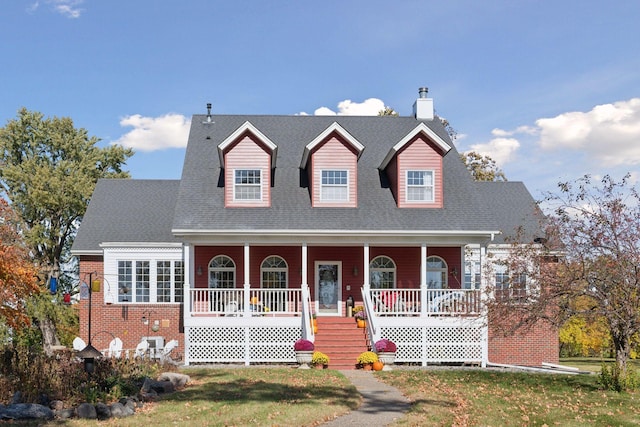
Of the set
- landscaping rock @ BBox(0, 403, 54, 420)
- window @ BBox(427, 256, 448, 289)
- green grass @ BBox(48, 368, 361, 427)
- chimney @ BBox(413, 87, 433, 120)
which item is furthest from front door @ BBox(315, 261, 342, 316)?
landscaping rock @ BBox(0, 403, 54, 420)

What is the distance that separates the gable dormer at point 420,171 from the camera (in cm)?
2230

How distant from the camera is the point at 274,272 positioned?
22.9 meters

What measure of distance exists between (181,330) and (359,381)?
33.8 feet

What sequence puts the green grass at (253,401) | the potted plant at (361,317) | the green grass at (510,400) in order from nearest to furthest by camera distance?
the green grass at (253,401) → the green grass at (510,400) → the potted plant at (361,317)

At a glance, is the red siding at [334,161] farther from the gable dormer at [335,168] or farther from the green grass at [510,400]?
the green grass at [510,400]

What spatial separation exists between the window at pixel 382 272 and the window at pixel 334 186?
2683 millimetres

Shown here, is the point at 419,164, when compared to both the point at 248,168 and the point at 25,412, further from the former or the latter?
the point at 25,412

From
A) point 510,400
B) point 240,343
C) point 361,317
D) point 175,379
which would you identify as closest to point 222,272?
point 240,343

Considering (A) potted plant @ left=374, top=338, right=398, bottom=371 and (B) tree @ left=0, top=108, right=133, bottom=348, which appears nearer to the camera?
(A) potted plant @ left=374, top=338, right=398, bottom=371

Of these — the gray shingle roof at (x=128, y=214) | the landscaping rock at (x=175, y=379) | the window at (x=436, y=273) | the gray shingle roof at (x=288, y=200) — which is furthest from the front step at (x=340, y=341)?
the gray shingle roof at (x=128, y=214)

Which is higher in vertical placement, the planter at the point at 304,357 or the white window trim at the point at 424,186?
the white window trim at the point at 424,186

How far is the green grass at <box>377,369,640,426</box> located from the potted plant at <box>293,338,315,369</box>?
2390 mm

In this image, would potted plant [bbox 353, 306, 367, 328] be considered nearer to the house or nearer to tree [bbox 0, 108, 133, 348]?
the house

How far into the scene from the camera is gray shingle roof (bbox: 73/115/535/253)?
21109 mm
